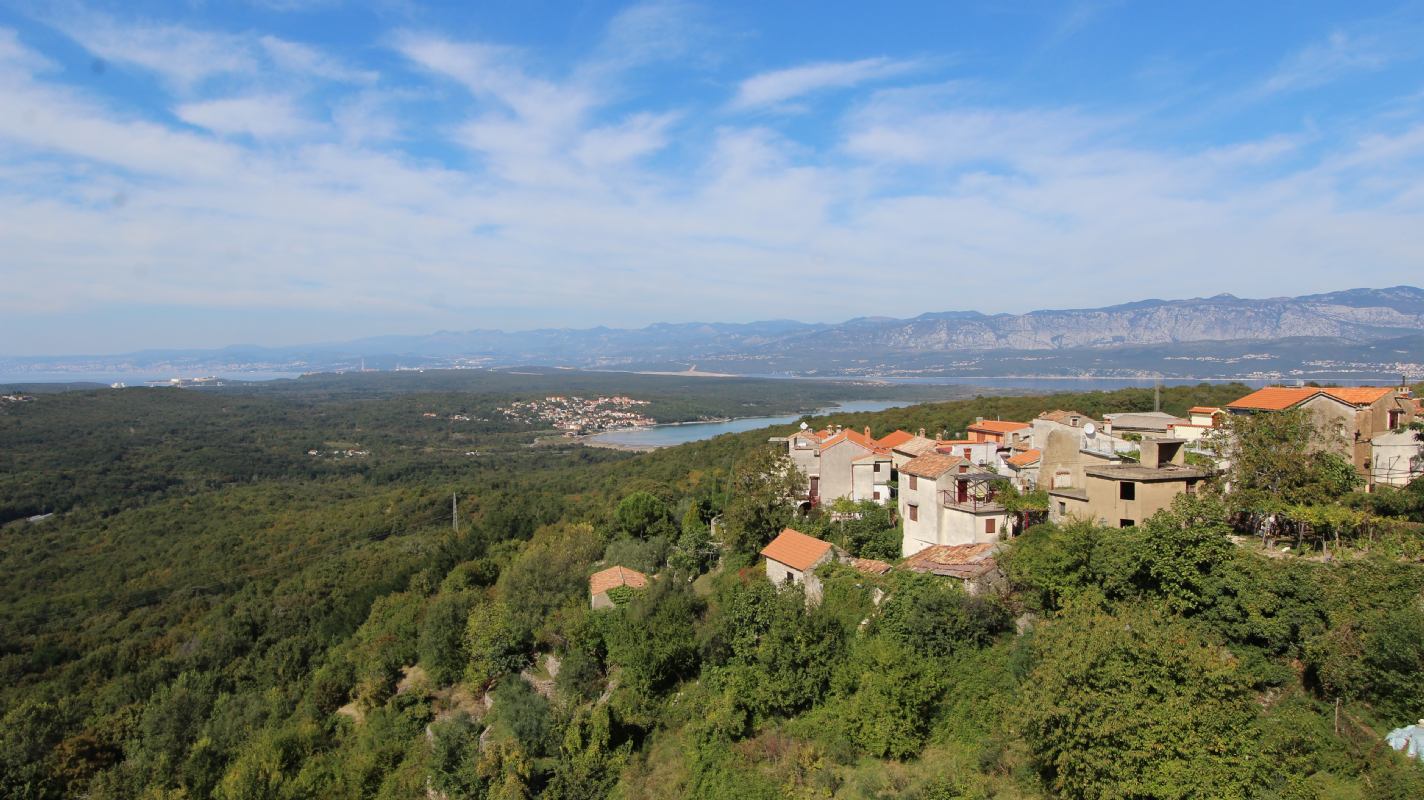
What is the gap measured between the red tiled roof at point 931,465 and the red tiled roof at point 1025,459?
2815 mm

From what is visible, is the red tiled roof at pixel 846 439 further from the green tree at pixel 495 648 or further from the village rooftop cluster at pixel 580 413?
the village rooftop cluster at pixel 580 413

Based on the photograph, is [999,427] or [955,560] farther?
[999,427]

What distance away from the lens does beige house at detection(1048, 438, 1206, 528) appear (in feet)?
54.4

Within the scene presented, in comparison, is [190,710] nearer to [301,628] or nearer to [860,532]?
[301,628]

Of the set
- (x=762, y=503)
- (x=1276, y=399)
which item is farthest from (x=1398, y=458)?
(x=762, y=503)

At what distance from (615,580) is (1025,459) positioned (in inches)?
529

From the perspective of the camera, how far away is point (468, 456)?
9100 centimetres

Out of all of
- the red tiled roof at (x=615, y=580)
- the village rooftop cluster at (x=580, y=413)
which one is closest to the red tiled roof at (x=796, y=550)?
the red tiled roof at (x=615, y=580)

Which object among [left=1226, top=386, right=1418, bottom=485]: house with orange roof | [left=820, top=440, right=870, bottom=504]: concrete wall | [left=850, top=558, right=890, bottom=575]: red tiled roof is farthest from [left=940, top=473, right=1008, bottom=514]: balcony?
[left=1226, top=386, right=1418, bottom=485]: house with orange roof

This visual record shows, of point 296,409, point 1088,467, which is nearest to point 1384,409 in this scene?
point 1088,467

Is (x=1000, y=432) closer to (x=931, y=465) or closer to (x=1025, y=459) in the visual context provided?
(x=1025, y=459)

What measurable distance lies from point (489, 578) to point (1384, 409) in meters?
A: 30.8

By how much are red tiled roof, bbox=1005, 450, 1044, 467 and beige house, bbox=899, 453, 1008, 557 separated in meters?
2.55

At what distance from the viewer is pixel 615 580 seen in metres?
23.3
